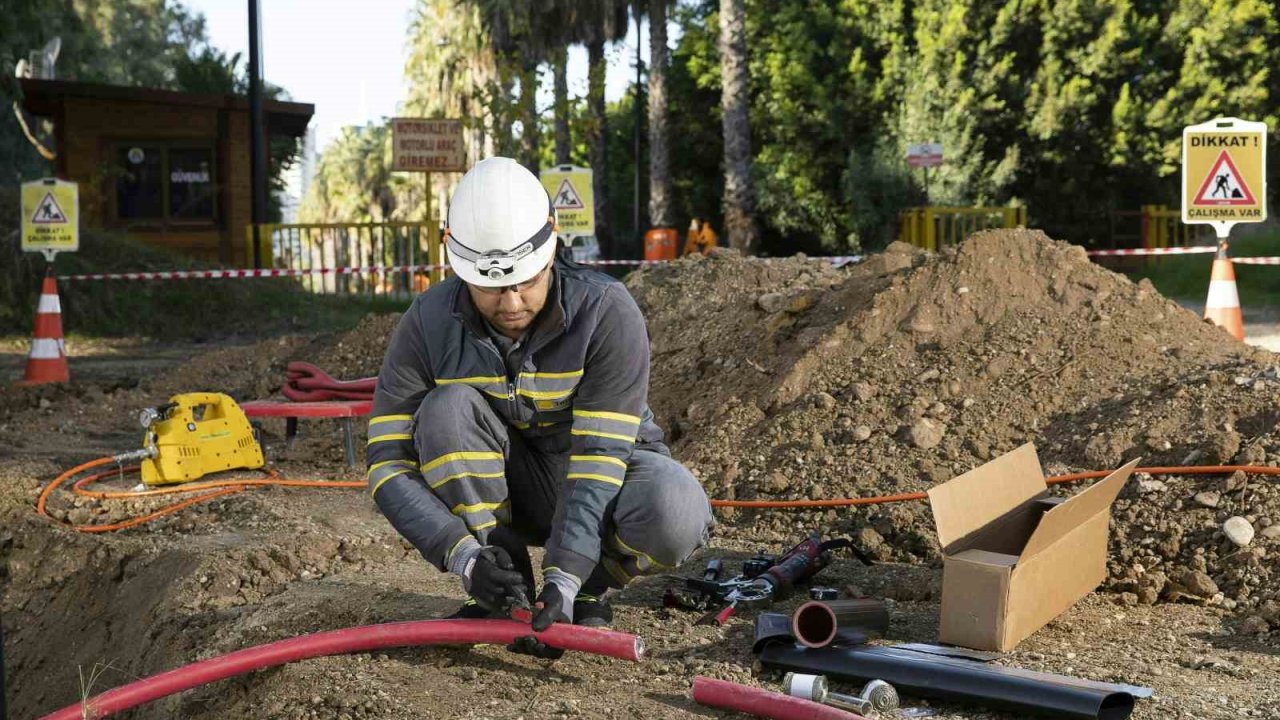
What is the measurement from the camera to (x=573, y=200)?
41.7ft

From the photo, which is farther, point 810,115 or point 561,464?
point 810,115

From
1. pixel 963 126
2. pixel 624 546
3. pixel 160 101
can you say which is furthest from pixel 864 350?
pixel 963 126

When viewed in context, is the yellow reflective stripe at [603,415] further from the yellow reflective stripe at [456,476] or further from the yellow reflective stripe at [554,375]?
the yellow reflective stripe at [456,476]

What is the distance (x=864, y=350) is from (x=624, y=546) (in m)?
3.53

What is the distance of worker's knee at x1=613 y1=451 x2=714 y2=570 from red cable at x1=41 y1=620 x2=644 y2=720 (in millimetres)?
316

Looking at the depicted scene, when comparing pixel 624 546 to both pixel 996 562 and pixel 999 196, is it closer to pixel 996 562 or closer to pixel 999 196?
pixel 996 562

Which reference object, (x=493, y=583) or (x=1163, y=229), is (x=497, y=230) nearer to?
(x=493, y=583)

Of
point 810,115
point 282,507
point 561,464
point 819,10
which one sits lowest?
point 282,507

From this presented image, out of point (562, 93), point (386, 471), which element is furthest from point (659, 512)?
point (562, 93)

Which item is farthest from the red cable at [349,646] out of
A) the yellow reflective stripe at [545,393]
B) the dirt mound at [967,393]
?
the dirt mound at [967,393]

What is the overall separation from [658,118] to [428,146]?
38.9 ft

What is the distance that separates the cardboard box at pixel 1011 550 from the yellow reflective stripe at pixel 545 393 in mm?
1082

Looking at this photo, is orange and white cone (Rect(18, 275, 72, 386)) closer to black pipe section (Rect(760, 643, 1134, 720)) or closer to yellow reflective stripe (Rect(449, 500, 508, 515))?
yellow reflective stripe (Rect(449, 500, 508, 515))

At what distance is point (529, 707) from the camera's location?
3424 millimetres
